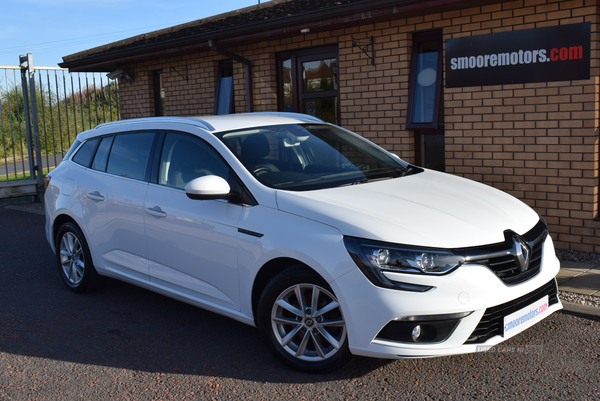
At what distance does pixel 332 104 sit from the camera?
A: 8906mm

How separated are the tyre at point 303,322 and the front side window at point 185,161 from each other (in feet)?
3.26

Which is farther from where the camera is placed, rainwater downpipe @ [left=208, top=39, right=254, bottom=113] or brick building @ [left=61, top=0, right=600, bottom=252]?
rainwater downpipe @ [left=208, top=39, right=254, bottom=113]

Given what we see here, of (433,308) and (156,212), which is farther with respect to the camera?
(156,212)

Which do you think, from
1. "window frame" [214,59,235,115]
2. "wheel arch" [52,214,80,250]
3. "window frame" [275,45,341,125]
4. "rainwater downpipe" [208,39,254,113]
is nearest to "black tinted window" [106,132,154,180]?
"wheel arch" [52,214,80,250]

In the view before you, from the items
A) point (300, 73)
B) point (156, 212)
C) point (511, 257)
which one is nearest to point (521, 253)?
point (511, 257)

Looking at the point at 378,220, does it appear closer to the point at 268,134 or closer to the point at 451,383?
the point at 451,383

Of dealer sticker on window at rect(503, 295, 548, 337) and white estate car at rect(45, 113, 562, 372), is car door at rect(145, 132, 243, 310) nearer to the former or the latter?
white estate car at rect(45, 113, 562, 372)

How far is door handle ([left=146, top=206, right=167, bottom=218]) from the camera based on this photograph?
4.40 meters

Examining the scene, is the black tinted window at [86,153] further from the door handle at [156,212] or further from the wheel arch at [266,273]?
the wheel arch at [266,273]

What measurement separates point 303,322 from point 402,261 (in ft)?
2.66

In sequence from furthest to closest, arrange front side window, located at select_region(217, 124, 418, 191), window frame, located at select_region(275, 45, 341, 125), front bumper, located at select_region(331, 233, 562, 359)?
window frame, located at select_region(275, 45, 341, 125), front side window, located at select_region(217, 124, 418, 191), front bumper, located at select_region(331, 233, 562, 359)

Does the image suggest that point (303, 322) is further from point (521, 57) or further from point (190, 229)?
point (521, 57)

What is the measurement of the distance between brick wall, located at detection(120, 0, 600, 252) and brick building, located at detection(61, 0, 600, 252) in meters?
0.01

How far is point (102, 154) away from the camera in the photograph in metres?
5.40
